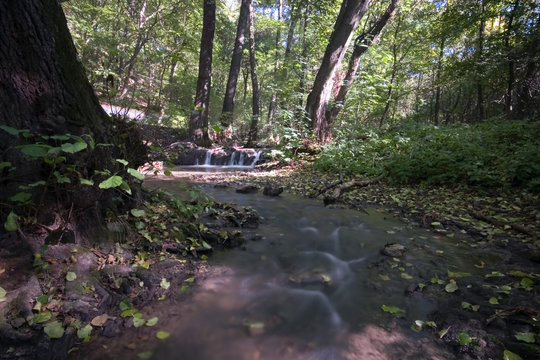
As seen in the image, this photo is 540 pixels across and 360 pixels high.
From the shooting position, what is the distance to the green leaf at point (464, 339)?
2066 millimetres

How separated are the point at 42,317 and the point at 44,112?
153 cm

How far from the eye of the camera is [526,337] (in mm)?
2016

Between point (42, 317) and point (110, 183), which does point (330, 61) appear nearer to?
point (110, 183)

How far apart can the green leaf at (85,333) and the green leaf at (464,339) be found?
8.52ft

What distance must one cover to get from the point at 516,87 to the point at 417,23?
8270 millimetres

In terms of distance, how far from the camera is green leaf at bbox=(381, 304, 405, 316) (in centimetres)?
249

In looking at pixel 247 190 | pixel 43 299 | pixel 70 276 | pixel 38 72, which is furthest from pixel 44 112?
pixel 247 190

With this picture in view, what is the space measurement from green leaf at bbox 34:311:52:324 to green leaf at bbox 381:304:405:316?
2.55m

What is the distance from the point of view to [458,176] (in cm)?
606

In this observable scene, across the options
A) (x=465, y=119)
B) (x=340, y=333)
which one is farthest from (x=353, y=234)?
(x=465, y=119)

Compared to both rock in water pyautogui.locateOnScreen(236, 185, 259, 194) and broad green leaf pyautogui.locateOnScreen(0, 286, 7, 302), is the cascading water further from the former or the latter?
broad green leaf pyautogui.locateOnScreen(0, 286, 7, 302)

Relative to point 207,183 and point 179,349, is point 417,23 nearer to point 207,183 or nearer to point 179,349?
point 207,183

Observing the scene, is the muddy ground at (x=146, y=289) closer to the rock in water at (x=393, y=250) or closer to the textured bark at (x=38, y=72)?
the rock in water at (x=393, y=250)

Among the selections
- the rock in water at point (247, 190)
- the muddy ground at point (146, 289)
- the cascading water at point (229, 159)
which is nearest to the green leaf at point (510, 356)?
the muddy ground at point (146, 289)
